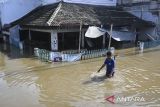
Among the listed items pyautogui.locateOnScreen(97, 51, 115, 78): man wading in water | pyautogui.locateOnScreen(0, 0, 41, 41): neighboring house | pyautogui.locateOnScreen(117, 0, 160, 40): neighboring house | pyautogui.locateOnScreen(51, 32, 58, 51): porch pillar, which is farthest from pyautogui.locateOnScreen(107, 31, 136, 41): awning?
pyautogui.locateOnScreen(0, 0, 41, 41): neighboring house

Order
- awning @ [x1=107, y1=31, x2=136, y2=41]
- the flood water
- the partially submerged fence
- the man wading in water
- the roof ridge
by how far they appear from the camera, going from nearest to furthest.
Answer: the flood water
the man wading in water
the partially submerged fence
the roof ridge
awning @ [x1=107, y1=31, x2=136, y2=41]

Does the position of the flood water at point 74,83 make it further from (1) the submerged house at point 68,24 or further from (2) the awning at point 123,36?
(1) the submerged house at point 68,24

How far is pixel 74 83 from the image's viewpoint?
13.1m

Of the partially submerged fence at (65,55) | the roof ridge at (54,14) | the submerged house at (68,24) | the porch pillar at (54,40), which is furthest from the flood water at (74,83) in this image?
the submerged house at (68,24)

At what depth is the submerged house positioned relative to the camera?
804 inches

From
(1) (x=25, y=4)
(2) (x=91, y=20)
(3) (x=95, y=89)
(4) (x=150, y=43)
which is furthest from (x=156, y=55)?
(1) (x=25, y=4)

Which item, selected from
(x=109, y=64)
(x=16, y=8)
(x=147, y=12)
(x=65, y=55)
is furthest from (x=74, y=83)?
(x=16, y=8)

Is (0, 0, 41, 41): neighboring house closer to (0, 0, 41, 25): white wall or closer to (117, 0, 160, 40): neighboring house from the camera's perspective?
(0, 0, 41, 25): white wall

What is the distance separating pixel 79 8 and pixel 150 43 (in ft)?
22.0

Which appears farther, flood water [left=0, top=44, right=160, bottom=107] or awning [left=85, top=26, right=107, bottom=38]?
awning [left=85, top=26, right=107, bottom=38]

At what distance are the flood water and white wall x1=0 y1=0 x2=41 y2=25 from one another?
380 inches

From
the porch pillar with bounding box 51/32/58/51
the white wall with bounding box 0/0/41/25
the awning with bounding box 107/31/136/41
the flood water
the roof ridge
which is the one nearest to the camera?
the flood water

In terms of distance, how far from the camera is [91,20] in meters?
21.7

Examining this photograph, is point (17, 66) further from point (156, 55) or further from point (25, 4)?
point (25, 4)
